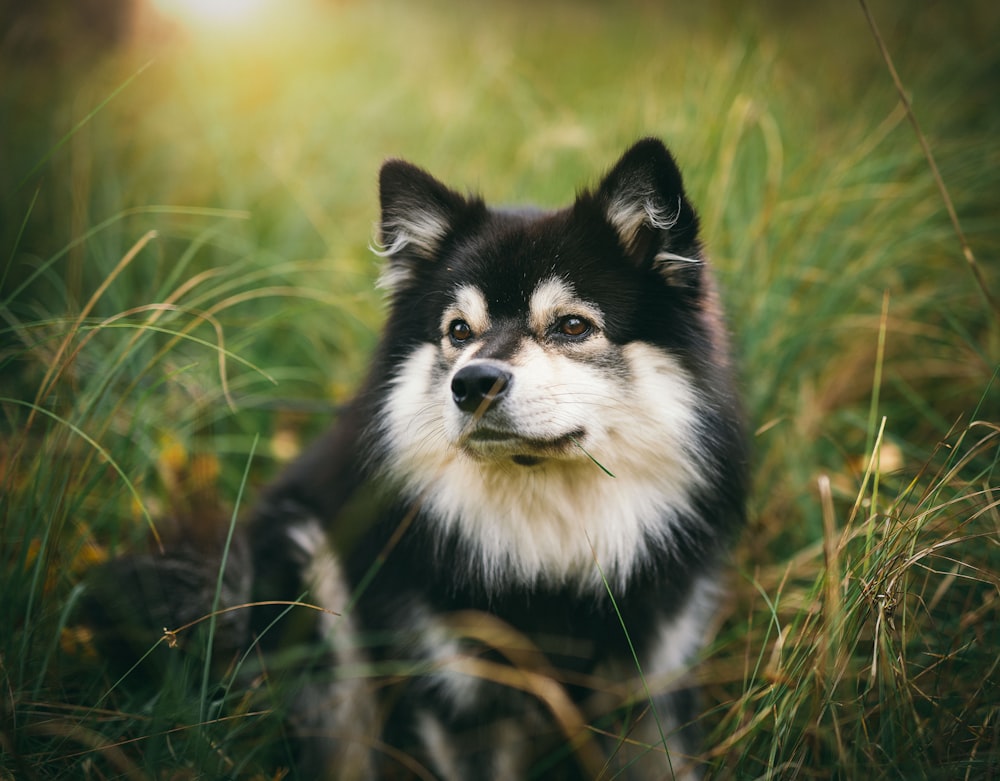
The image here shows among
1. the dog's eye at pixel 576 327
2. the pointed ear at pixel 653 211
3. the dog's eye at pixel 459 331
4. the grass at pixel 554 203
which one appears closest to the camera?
the grass at pixel 554 203

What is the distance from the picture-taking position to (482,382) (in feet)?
6.20

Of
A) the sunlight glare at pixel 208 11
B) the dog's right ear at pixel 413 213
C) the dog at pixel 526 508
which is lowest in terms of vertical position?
the dog at pixel 526 508

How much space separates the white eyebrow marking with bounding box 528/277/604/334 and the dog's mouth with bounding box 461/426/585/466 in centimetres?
37

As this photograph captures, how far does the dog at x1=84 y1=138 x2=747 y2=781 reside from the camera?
214 centimetres

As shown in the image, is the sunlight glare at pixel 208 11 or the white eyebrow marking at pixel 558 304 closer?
the white eyebrow marking at pixel 558 304

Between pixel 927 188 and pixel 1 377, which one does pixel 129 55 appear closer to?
pixel 1 377

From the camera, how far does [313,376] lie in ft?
12.3

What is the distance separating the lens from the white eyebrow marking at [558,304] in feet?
7.10

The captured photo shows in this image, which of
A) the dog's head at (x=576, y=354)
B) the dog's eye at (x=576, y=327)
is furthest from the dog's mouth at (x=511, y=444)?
the dog's eye at (x=576, y=327)

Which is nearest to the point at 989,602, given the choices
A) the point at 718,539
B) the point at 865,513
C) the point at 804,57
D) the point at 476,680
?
the point at 865,513

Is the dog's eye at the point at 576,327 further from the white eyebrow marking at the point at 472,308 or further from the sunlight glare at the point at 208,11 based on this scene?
the sunlight glare at the point at 208,11

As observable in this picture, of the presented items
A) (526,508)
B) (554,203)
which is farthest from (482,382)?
(554,203)

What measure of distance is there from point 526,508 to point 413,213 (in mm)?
1102

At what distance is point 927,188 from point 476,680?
330 cm
